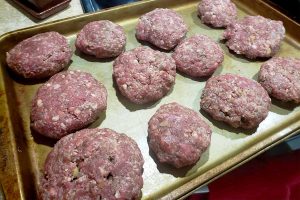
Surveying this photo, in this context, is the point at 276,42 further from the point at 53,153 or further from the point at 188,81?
the point at 53,153

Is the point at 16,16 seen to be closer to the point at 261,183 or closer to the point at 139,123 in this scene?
the point at 139,123

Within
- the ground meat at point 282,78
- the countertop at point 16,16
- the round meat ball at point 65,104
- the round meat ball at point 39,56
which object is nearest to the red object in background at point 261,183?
the ground meat at point 282,78

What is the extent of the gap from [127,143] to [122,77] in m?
0.54

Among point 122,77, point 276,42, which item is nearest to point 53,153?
point 122,77

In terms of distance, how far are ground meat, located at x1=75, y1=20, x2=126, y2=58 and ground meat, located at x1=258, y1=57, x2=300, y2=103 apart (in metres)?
1.09

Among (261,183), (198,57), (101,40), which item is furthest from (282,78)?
(101,40)

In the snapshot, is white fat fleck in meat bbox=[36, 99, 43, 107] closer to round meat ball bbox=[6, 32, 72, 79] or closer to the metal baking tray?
the metal baking tray

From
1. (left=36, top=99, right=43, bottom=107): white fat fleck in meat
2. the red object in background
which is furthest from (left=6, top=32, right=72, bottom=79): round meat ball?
the red object in background

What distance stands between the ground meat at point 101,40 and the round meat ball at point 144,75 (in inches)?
4.7

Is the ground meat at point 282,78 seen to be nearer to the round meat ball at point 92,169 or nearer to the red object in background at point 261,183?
the red object in background at point 261,183

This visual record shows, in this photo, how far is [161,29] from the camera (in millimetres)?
2363

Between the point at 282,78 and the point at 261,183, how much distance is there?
2.62ft

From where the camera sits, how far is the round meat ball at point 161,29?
2.37 metres

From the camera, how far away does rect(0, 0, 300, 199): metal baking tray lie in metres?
1.67
